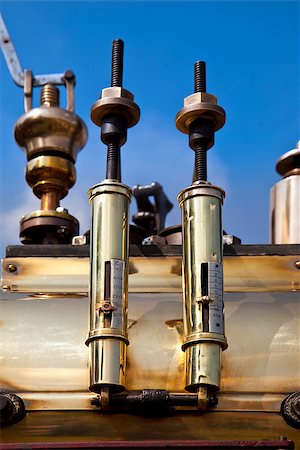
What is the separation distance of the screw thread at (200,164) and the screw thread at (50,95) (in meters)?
0.91

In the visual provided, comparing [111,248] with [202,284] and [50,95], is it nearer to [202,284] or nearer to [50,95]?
[202,284]

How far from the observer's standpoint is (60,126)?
12.6 feet

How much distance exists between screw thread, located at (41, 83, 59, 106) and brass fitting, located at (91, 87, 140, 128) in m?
0.72

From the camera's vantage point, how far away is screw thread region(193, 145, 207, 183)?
3141 millimetres

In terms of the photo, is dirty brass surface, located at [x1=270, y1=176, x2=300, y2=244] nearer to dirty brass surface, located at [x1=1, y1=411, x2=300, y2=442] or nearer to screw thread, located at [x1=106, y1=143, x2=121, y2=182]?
screw thread, located at [x1=106, y1=143, x2=121, y2=182]

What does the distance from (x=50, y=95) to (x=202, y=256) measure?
124 centimetres

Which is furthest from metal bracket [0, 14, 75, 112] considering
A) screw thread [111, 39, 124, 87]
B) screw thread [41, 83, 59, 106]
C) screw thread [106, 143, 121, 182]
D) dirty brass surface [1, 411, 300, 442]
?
dirty brass surface [1, 411, 300, 442]

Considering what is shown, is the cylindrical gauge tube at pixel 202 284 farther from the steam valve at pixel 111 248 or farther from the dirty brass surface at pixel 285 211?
the dirty brass surface at pixel 285 211

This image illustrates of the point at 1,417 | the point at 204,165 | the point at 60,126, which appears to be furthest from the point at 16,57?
the point at 1,417

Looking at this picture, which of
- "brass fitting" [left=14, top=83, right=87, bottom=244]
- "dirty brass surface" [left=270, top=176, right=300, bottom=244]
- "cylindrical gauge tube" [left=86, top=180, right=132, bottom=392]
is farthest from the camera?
"brass fitting" [left=14, top=83, right=87, bottom=244]

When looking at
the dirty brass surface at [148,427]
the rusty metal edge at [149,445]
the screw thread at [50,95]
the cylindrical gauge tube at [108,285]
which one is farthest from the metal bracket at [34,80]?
the rusty metal edge at [149,445]

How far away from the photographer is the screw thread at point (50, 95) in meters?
3.94

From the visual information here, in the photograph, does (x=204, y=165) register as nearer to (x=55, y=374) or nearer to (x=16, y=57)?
(x=55, y=374)

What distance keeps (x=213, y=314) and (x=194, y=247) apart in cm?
22
